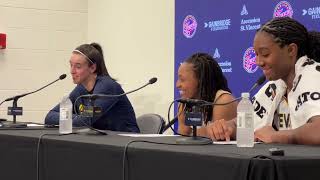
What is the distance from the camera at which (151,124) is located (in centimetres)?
342

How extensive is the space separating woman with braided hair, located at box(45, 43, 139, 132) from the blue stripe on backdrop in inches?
30.4

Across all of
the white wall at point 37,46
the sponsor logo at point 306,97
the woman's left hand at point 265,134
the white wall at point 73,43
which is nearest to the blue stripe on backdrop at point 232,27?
the white wall at point 73,43

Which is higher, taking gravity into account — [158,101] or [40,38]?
[40,38]

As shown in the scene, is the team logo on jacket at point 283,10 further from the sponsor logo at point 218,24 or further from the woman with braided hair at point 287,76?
the woman with braided hair at point 287,76

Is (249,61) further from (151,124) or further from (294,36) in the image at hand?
(294,36)

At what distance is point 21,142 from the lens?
2209 mm

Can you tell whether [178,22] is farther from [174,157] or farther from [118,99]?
[174,157]

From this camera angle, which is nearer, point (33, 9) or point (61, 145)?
point (61, 145)

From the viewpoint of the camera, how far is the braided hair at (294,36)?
211 centimetres

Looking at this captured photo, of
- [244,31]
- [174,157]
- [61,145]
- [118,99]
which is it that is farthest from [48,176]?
[244,31]

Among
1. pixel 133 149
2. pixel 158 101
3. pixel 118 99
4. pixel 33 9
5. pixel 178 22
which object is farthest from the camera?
pixel 33 9

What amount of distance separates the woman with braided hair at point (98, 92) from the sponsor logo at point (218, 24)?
807 millimetres

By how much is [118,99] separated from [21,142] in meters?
1.07

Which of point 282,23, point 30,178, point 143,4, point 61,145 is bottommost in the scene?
point 30,178
